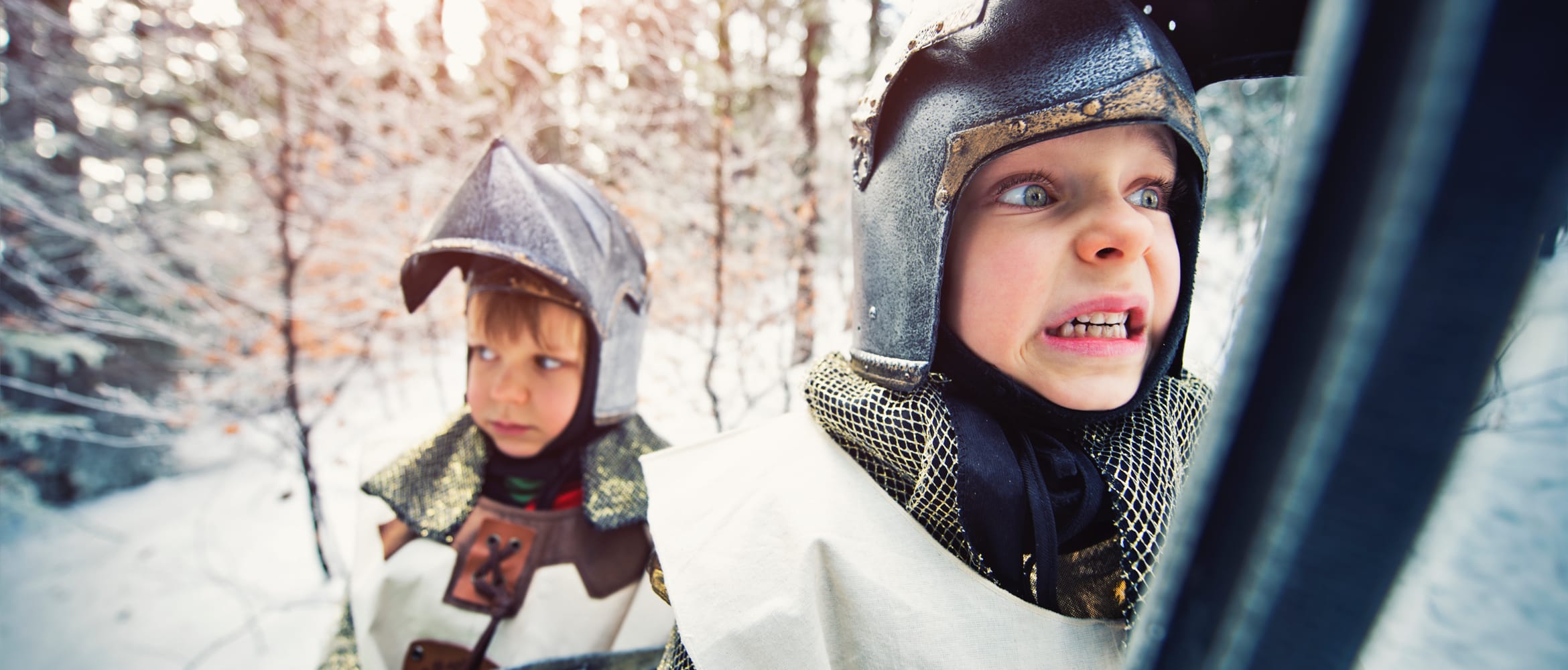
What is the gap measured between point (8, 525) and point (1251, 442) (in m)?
6.74

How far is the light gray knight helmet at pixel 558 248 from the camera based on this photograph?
50.3 inches

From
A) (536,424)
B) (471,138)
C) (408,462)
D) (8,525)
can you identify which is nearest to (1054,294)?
(536,424)

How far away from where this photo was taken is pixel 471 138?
3.71 meters

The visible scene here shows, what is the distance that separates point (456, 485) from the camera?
1.43 meters

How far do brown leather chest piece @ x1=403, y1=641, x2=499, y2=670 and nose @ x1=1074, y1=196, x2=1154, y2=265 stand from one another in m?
1.49

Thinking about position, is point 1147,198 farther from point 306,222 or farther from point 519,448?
point 306,222

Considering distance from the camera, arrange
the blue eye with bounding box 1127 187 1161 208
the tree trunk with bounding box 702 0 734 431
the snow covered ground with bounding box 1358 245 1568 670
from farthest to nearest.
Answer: the tree trunk with bounding box 702 0 734 431 → the blue eye with bounding box 1127 187 1161 208 → the snow covered ground with bounding box 1358 245 1568 670

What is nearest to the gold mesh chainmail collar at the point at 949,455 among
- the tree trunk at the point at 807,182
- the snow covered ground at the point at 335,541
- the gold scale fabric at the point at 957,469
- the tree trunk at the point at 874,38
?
the gold scale fabric at the point at 957,469

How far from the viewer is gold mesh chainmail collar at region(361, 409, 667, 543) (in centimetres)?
135

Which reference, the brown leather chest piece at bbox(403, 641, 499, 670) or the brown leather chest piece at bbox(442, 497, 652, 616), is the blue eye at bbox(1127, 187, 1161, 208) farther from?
the brown leather chest piece at bbox(403, 641, 499, 670)

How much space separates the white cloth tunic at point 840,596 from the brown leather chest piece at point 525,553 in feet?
1.97

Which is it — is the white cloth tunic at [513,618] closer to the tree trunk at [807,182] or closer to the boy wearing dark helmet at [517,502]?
the boy wearing dark helmet at [517,502]

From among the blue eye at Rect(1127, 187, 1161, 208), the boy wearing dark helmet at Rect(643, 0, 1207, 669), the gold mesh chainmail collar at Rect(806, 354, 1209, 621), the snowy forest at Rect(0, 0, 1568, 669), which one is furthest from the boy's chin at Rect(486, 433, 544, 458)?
the snowy forest at Rect(0, 0, 1568, 669)

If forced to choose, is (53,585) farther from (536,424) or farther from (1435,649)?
(1435,649)
